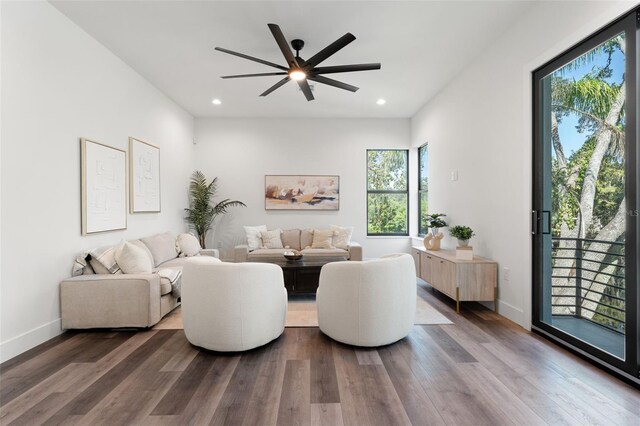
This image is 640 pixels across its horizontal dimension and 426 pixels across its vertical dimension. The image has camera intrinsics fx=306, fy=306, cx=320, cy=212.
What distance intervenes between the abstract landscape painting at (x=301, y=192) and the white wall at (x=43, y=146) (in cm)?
303

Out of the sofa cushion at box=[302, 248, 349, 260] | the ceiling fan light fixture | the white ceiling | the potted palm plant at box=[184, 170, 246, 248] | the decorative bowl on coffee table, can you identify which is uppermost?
the white ceiling

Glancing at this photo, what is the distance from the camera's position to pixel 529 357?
7.80 ft

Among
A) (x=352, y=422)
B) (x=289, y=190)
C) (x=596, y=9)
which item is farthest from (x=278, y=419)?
(x=289, y=190)

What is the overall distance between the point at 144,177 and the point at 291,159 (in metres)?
2.82

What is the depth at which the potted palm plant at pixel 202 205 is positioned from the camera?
19.2ft

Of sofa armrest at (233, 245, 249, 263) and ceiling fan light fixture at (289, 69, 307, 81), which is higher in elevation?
ceiling fan light fixture at (289, 69, 307, 81)

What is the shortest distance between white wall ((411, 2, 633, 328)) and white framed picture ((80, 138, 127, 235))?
443 cm

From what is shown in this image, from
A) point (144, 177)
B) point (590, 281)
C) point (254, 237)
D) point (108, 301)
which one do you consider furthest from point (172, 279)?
point (590, 281)

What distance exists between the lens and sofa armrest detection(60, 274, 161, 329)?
289cm

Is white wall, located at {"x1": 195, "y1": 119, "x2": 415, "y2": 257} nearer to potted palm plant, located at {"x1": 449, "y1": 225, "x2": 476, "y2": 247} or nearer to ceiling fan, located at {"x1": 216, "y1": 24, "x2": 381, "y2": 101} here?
potted palm plant, located at {"x1": 449, "y1": 225, "x2": 476, "y2": 247}

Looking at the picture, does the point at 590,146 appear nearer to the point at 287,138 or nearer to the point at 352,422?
the point at 352,422

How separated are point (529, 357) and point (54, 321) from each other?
4.11 metres

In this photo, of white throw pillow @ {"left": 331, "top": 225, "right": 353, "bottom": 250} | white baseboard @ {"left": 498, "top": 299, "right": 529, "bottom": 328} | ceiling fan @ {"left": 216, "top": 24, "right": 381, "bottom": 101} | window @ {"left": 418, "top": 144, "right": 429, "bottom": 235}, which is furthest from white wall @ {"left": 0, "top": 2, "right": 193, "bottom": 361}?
window @ {"left": 418, "top": 144, "right": 429, "bottom": 235}

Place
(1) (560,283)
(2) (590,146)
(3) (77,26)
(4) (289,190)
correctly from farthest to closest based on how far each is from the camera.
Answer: (4) (289,190) < (3) (77,26) < (1) (560,283) < (2) (590,146)
